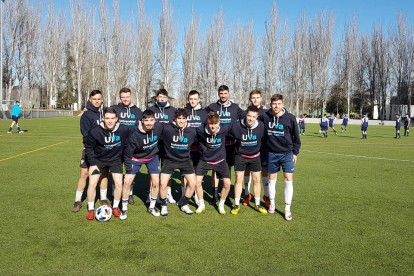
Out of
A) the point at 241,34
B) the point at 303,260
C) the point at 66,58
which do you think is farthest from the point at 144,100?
the point at 303,260

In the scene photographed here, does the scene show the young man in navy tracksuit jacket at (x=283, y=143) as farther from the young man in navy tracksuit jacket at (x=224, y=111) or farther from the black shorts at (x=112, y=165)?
the black shorts at (x=112, y=165)

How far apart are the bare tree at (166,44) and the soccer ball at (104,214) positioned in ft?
154

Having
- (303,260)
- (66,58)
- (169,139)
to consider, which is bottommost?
(303,260)

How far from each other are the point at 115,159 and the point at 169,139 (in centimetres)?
95

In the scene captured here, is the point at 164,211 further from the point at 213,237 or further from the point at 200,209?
the point at 213,237

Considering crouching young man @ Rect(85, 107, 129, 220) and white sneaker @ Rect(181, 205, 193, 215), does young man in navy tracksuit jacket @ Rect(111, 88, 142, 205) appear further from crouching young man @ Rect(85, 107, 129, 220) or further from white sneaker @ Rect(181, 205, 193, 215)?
white sneaker @ Rect(181, 205, 193, 215)

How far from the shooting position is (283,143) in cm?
567

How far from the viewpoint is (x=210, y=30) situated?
54.9 metres

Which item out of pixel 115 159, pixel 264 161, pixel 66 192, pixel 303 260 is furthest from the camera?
pixel 66 192

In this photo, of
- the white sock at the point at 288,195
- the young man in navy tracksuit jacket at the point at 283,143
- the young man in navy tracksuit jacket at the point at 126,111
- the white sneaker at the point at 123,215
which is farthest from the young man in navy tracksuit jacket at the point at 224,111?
the white sneaker at the point at 123,215

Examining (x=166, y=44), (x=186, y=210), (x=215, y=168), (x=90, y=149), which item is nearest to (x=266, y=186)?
(x=215, y=168)

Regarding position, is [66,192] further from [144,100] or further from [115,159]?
[144,100]

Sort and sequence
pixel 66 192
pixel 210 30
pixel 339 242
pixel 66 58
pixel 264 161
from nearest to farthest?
pixel 339 242 < pixel 264 161 < pixel 66 192 < pixel 210 30 < pixel 66 58

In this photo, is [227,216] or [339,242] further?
[227,216]
